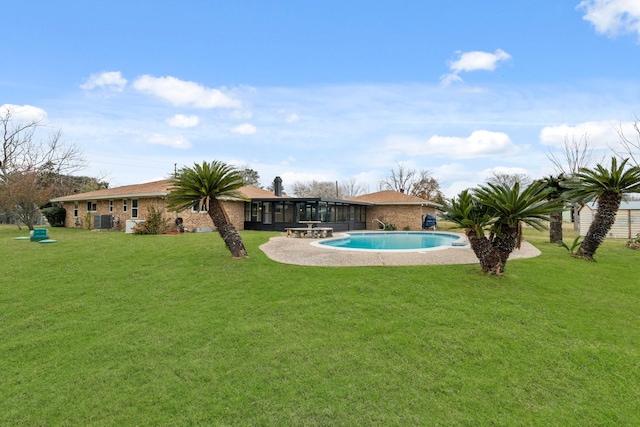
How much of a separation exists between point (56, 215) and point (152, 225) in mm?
13482

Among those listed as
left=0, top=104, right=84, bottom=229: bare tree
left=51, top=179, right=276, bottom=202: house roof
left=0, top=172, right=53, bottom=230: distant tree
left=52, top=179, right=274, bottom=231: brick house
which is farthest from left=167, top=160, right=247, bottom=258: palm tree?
left=0, top=104, right=84, bottom=229: bare tree

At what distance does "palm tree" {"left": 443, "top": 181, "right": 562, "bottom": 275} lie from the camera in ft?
25.4

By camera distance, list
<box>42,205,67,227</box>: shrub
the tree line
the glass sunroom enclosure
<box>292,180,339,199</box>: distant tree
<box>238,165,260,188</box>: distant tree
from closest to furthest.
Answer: the glass sunroom enclosure < <box>42,205,67,227</box>: shrub < the tree line < <box>238,165,260,188</box>: distant tree < <box>292,180,339,199</box>: distant tree

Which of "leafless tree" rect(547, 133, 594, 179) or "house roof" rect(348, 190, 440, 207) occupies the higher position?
"leafless tree" rect(547, 133, 594, 179)

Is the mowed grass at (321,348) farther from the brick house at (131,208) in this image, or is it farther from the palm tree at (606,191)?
the brick house at (131,208)

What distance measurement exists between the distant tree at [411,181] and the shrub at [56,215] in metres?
36.8

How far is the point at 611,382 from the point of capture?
14.8 feet

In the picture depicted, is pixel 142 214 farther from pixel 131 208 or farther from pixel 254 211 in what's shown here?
pixel 254 211

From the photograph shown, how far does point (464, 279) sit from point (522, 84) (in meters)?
12.6

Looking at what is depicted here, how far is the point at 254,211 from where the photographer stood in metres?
24.2

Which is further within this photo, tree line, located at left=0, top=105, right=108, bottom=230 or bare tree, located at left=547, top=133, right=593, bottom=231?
tree line, located at left=0, top=105, right=108, bottom=230

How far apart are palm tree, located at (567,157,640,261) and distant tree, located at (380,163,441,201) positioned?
34.6 m

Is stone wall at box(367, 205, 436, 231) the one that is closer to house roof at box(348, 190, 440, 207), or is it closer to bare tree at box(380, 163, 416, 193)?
house roof at box(348, 190, 440, 207)

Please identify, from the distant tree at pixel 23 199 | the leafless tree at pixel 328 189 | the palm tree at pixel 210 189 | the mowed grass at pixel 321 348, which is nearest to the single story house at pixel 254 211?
the distant tree at pixel 23 199
